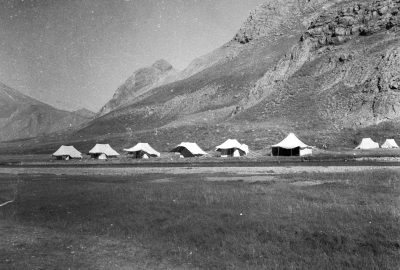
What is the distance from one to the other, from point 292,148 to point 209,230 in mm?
56640

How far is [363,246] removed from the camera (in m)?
11.9

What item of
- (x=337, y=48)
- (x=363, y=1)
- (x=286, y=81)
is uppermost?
(x=363, y=1)

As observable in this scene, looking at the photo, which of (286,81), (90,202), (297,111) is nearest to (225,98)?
(286,81)

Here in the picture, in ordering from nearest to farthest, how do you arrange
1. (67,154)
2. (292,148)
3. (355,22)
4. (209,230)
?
1. (209,230)
2. (292,148)
3. (67,154)
4. (355,22)

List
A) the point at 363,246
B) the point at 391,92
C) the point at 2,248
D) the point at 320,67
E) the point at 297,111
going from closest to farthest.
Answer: the point at 363,246 → the point at 2,248 → the point at 391,92 → the point at 297,111 → the point at 320,67

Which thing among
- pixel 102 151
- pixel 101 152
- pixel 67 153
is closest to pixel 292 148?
pixel 102 151

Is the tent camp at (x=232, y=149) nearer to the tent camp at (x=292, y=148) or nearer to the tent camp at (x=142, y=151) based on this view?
the tent camp at (x=292, y=148)

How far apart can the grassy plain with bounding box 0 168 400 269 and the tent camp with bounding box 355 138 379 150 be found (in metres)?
53.8

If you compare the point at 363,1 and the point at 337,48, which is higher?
the point at 363,1

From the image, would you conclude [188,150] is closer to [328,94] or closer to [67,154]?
[67,154]

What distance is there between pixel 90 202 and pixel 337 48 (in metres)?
112

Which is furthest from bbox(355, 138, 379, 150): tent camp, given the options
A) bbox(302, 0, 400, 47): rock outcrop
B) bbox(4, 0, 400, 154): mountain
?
bbox(302, 0, 400, 47): rock outcrop

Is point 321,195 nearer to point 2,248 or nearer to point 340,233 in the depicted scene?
point 340,233

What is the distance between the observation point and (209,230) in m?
14.4
